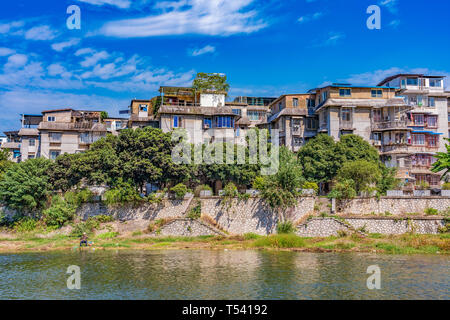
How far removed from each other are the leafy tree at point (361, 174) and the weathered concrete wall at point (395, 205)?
1.62m

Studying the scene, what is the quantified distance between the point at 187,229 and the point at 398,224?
18.7m

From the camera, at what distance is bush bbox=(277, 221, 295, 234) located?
1416 inches

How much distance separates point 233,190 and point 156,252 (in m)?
9.57

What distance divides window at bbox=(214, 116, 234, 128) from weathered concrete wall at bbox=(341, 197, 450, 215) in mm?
17687

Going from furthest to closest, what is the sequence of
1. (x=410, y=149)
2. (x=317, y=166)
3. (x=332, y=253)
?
(x=410, y=149) < (x=317, y=166) < (x=332, y=253)

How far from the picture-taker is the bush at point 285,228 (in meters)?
36.0

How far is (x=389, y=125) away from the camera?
49938 millimetres

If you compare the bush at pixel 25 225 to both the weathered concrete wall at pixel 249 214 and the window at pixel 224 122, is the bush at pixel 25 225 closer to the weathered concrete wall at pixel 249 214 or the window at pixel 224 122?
the weathered concrete wall at pixel 249 214

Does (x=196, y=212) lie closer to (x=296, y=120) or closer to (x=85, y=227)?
(x=85, y=227)

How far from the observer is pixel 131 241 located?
119 ft
